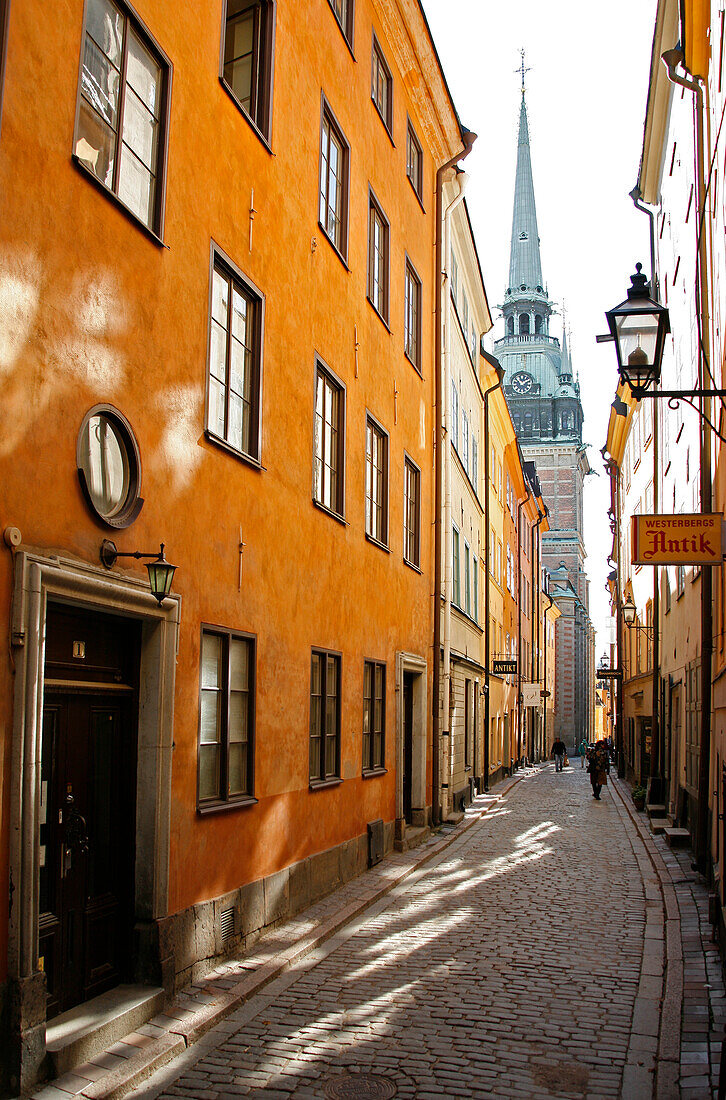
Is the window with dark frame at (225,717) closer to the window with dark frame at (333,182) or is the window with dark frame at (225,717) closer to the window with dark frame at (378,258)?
the window with dark frame at (333,182)

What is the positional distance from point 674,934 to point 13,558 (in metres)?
7.68

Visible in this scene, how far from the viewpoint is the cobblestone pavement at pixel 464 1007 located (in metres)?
5.86

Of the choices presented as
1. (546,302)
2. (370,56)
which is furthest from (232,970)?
(546,302)

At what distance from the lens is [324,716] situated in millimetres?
11258

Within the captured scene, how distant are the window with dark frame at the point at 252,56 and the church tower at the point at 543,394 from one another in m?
84.9

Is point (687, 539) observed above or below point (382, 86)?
below

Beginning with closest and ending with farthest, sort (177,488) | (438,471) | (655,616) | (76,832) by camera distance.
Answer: (76,832), (177,488), (438,471), (655,616)

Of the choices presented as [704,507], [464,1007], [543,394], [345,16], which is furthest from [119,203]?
[543,394]

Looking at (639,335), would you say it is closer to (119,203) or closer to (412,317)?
(119,203)

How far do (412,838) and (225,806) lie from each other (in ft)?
25.1

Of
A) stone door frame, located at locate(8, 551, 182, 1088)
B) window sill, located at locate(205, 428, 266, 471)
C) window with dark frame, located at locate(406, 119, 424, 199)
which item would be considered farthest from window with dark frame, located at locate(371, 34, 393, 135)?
stone door frame, located at locate(8, 551, 182, 1088)

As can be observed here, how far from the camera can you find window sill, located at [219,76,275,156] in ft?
27.5

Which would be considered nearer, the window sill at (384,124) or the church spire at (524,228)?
the window sill at (384,124)

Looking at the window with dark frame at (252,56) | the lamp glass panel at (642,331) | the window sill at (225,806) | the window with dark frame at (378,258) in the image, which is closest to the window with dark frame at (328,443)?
the window with dark frame at (378,258)
